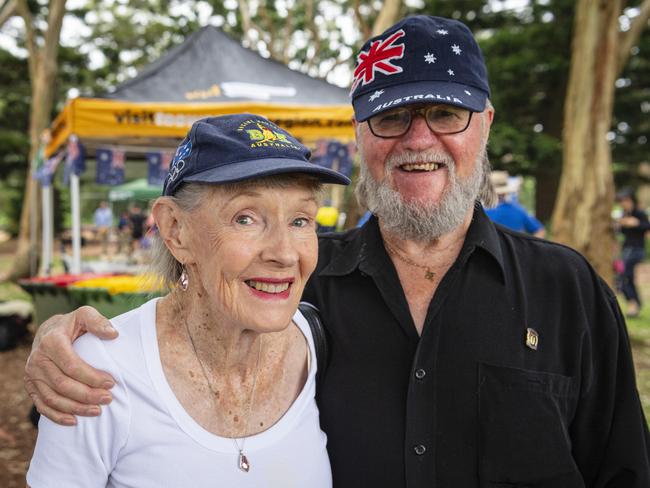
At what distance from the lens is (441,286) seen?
172cm

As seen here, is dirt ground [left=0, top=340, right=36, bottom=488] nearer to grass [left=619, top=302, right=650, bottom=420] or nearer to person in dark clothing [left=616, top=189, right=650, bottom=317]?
grass [left=619, top=302, right=650, bottom=420]

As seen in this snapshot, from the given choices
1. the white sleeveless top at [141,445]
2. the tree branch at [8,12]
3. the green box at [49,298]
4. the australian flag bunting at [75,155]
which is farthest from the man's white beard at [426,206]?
the tree branch at [8,12]

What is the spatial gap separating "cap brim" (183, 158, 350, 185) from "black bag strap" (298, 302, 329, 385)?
0.54m

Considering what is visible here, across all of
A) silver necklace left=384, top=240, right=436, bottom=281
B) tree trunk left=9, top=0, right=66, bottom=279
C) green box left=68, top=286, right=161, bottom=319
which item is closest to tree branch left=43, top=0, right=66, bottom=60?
tree trunk left=9, top=0, right=66, bottom=279

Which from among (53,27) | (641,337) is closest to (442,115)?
(641,337)

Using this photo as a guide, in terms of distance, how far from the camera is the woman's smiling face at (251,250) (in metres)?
1.37

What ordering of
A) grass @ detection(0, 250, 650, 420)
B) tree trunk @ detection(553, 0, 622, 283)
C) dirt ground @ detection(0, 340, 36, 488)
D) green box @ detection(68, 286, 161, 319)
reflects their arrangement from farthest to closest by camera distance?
1. tree trunk @ detection(553, 0, 622, 283)
2. grass @ detection(0, 250, 650, 420)
3. green box @ detection(68, 286, 161, 319)
4. dirt ground @ detection(0, 340, 36, 488)

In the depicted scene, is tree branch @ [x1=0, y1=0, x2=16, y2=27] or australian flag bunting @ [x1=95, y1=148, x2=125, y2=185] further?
tree branch @ [x1=0, y1=0, x2=16, y2=27]

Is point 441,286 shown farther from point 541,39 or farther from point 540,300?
point 541,39

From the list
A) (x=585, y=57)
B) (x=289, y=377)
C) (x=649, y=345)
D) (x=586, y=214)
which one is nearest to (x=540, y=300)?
(x=289, y=377)

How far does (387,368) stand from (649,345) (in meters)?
7.26

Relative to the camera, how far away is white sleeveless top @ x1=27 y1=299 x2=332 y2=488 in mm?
1300

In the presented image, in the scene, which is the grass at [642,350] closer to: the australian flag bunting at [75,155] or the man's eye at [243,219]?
the man's eye at [243,219]

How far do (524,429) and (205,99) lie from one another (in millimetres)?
5726
